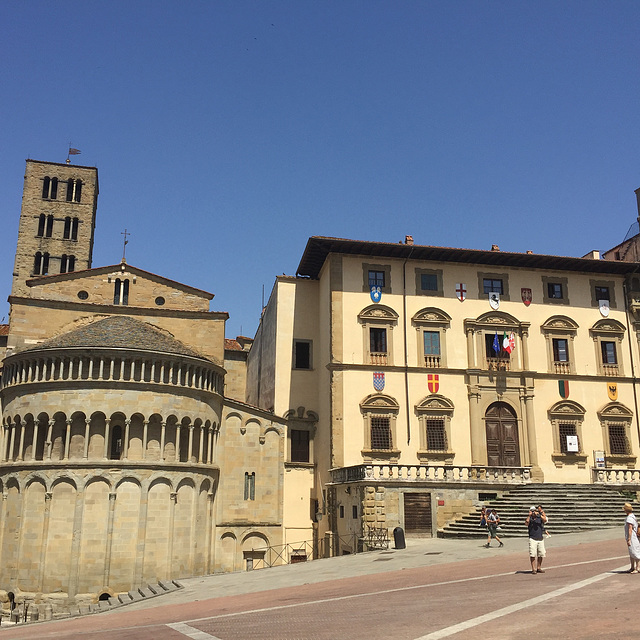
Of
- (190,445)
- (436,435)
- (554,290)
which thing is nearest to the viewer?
(190,445)

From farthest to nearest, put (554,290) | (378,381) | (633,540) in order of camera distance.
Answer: (554,290), (378,381), (633,540)

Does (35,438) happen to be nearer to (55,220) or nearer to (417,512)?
(417,512)

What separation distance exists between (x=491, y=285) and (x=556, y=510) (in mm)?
14632

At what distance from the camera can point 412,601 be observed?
16.8 metres

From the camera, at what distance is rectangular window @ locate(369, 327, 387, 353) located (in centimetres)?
4066

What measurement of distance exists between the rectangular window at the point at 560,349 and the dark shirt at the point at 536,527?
24704 mm

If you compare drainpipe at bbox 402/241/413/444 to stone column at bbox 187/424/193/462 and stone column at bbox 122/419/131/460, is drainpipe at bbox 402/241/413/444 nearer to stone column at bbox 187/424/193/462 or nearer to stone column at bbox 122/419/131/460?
stone column at bbox 187/424/193/462

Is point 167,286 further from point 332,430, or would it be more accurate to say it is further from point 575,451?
point 575,451

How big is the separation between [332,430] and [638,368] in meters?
20.1

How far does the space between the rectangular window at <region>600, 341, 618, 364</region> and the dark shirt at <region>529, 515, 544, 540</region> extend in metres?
26.6

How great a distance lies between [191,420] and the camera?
3909 centimetres

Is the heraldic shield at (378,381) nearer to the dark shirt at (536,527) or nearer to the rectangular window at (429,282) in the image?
the rectangular window at (429,282)

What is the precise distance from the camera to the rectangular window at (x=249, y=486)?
1630 inches

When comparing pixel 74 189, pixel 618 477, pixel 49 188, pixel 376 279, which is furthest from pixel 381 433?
pixel 49 188
